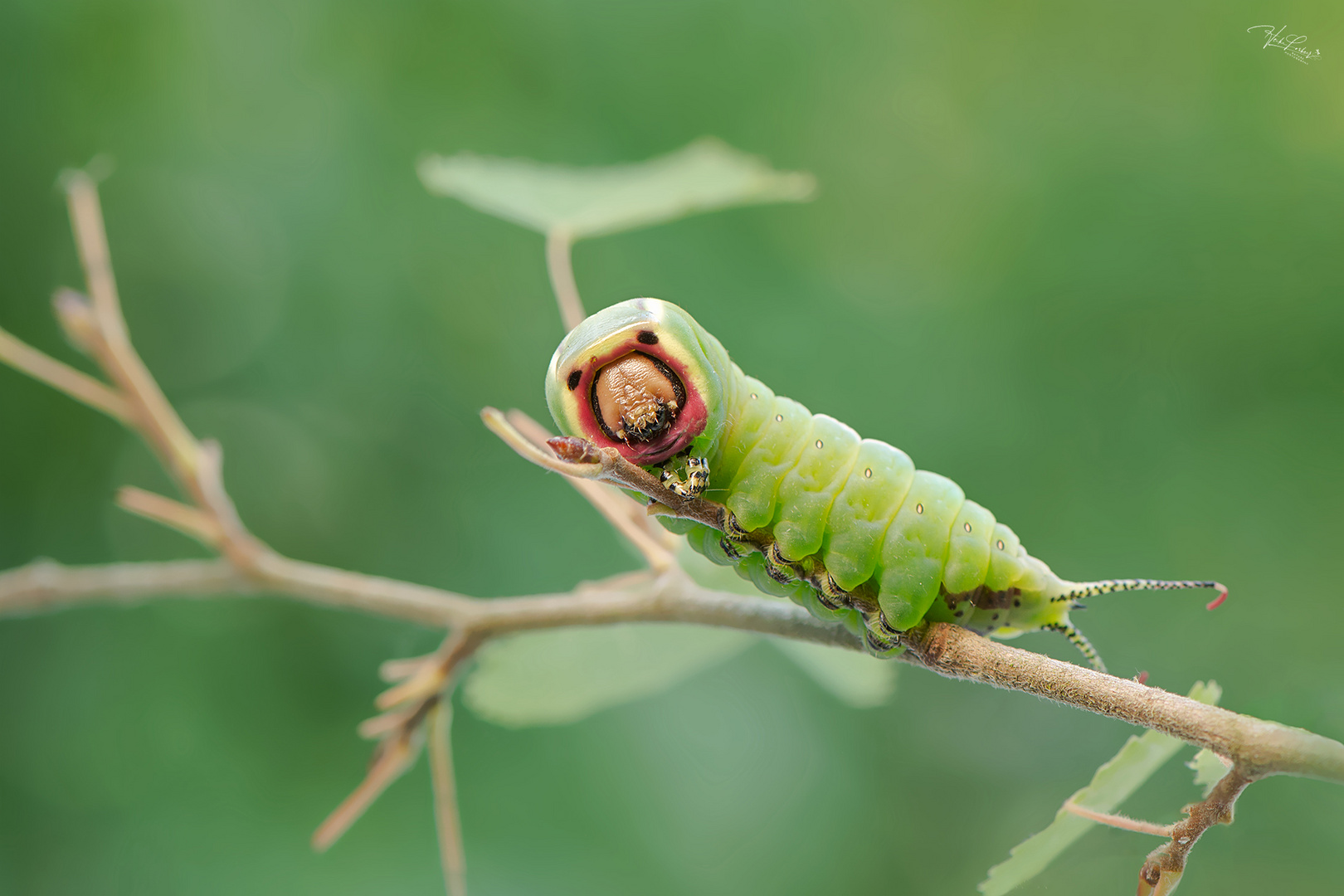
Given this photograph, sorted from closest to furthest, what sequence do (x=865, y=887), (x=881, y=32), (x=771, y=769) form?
(x=865, y=887) < (x=771, y=769) < (x=881, y=32)

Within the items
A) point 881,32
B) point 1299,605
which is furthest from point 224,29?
point 1299,605

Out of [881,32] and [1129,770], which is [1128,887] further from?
[881,32]

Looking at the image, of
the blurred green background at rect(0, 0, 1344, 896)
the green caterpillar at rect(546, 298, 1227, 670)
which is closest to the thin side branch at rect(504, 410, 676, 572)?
the green caterpillar at rect(546, 298, 1227, 670)

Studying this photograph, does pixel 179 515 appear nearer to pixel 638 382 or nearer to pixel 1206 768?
pixel 638 382

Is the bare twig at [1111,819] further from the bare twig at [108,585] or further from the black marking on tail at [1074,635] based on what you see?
the bare twig at [108,585]

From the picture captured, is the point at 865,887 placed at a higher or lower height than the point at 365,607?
lower

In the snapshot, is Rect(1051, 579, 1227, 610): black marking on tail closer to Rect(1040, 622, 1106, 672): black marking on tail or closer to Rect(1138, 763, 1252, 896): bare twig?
Rect(1040, 622, 1106, 672): black marking on tail

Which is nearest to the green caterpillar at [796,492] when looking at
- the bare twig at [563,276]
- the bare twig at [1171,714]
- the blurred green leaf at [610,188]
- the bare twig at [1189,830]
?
the bare twig at [1171,714]
